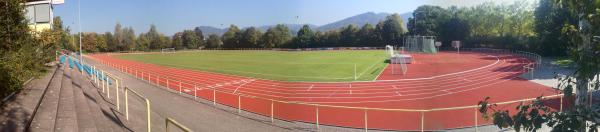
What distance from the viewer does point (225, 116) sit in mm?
8453

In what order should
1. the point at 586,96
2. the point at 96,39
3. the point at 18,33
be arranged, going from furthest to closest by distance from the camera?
the point at 96,39 → the point at 18,33 → the point at 586,96

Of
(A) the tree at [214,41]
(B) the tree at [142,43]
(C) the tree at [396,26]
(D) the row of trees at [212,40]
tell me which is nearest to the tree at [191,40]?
(D) the row of trees at [212,40]

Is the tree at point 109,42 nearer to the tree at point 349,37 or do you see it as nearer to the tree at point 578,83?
the tree at point 349,37

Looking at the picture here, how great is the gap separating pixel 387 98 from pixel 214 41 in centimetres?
1131

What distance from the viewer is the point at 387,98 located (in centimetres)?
1112

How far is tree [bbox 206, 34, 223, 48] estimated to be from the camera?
19766 mm

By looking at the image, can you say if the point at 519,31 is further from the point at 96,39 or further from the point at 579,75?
the point at 96,39

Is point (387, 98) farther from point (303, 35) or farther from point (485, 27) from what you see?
point (485, 27)

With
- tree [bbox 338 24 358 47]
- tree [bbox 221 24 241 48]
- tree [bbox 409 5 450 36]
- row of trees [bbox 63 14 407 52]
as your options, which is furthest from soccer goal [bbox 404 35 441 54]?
tree [bbox 338 24 358 47]

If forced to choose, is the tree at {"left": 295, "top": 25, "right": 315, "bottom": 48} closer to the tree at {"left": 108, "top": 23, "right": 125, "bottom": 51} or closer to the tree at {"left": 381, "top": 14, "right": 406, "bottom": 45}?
the tree at {"left": 381, "top": 14, "right": 406, "bottom": 45}

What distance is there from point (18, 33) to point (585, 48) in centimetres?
707

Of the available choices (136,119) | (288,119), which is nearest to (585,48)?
(136,119)

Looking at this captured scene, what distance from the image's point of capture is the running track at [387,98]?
6117 millimetres

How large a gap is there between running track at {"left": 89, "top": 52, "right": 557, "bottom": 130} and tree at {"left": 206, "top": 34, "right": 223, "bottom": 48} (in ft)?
14.0
